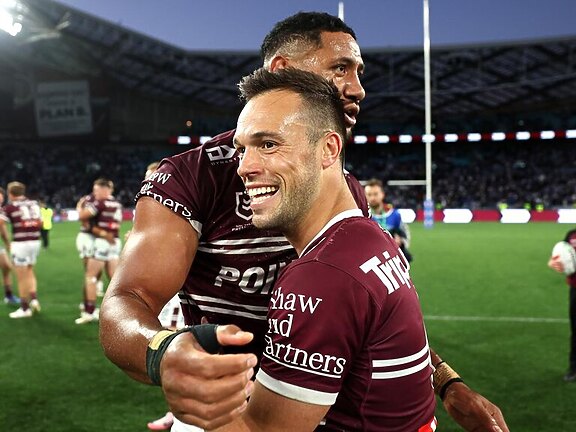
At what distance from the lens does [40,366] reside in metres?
7.01

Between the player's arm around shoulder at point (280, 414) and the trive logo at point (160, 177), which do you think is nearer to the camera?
the player's arm around shoulder at point (280, 414)

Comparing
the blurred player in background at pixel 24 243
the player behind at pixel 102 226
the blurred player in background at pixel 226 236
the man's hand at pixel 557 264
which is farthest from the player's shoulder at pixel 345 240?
the blurred player in background at pixel 24 243

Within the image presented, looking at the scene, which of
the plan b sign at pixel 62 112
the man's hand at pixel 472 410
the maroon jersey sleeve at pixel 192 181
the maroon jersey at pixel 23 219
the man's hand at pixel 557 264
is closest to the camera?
the maroon jersey sleeve at pixel 192 181

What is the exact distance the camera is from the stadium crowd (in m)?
40.7

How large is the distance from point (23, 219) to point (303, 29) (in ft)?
29.5

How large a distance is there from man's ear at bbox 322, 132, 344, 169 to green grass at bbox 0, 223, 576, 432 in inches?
155

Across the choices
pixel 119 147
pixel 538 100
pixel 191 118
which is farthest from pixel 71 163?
pixel 538 100

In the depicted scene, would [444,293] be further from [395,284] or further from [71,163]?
[71,163]

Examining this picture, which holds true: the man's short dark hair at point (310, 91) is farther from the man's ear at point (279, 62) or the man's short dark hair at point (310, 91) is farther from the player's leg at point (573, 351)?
the player's leg at point (573, 351)

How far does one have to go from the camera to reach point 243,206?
2.31 meters

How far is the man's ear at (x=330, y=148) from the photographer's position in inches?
74.3

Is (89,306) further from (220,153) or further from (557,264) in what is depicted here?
(220,153)

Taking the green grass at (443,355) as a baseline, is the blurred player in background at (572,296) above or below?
above

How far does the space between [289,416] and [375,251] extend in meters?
0.48
